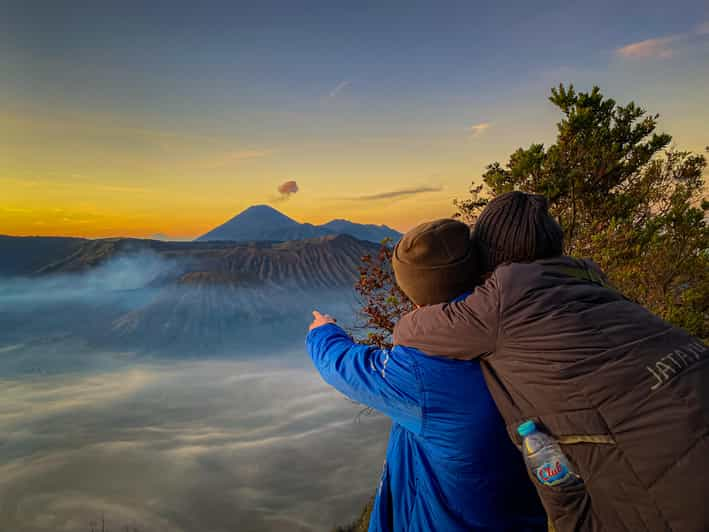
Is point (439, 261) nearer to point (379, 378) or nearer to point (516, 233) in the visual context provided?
point (516, 233)

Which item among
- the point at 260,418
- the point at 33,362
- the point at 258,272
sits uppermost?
the point at 258,272

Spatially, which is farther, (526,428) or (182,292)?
(182,292)

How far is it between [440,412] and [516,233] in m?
0.56

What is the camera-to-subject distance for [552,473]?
3.43 feet

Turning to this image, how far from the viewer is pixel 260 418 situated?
120875 millimetres

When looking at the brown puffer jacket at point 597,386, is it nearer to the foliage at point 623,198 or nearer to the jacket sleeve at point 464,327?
the jacket sleeve at point 464,327

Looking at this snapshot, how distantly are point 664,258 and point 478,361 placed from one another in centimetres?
985

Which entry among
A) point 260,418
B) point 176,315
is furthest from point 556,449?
point 176,315

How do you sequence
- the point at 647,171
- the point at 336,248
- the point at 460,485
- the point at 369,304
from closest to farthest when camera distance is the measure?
the point at 460,485, the point at 369,304, the point at 647,171, the point at 336,248

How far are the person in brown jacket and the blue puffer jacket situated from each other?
0.07m

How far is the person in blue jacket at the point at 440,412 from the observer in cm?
118

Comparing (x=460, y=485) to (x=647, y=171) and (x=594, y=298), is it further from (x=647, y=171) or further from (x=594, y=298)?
(x=647, y=171)

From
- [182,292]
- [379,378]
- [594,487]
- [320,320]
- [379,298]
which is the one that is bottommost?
[182,292]

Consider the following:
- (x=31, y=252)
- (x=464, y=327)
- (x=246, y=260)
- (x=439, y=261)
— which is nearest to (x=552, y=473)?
(x=464, y=327)
